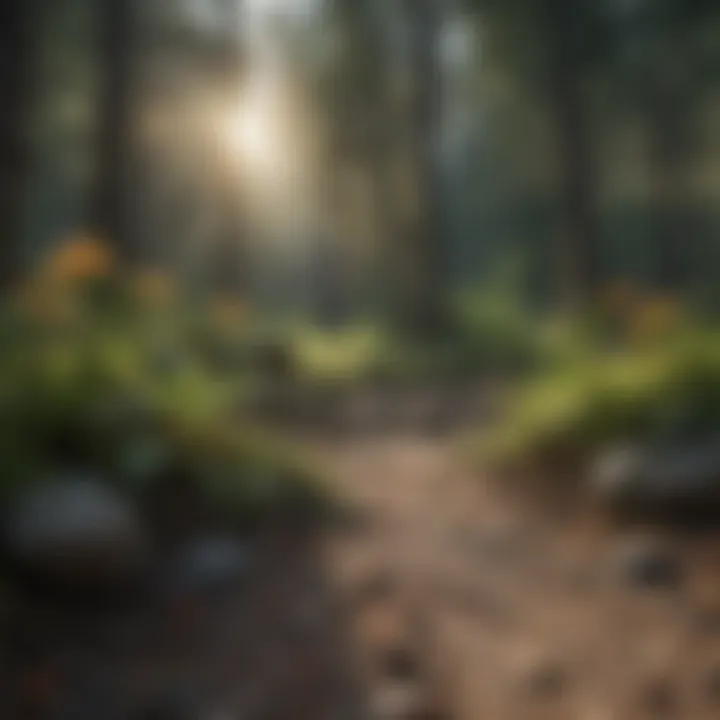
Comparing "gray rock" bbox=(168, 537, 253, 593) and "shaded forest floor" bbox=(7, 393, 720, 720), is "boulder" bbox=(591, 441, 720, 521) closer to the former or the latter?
"shaded forest floor" bbox=(7, 393, 720, 720)

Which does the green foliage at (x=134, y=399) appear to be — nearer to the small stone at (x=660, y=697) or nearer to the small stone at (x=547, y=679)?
the small stone at (x=547, y=679)

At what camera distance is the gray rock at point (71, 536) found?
1.48 meters

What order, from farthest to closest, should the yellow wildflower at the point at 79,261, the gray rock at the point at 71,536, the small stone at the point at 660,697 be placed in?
the yellow wildflower at the point at 79,261
the gray rock at the point at 71,536
the small stone at the point at 660,697

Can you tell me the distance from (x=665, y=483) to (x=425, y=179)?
692 mm

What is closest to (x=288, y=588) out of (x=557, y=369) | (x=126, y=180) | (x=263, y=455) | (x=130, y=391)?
(x=263, y=455)

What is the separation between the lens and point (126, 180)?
1924mm

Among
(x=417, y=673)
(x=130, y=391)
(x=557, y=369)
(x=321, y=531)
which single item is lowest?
(x=417, y=673)

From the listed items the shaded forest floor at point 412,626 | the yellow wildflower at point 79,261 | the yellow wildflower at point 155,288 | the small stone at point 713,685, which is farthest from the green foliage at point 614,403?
the yellow wildflower at point 79,261

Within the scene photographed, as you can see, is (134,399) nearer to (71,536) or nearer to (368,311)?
(71,536)

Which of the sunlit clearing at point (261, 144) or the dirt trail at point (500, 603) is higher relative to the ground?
the sunlit clearing at point (261, 144)

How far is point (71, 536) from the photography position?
4.92ft

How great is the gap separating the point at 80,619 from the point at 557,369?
879mm

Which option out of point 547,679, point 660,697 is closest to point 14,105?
point 547,679

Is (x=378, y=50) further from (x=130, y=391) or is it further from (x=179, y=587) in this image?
(x=179, y=587)
